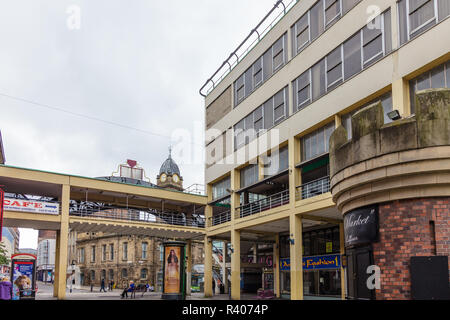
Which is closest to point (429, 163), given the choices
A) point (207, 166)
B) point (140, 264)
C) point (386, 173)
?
point (386, 173)

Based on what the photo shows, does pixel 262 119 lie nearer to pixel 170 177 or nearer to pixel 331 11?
pixel 331 11

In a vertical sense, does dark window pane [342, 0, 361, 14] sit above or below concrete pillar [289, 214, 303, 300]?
above

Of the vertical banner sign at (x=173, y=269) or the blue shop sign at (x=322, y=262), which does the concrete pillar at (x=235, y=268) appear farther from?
the vertical banner sign at (x=173, y=269)

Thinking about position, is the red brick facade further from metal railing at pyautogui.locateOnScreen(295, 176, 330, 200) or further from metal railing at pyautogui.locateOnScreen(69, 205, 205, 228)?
metal railing at pyautogui.locateOnScreen(69, 205, 205, 228)

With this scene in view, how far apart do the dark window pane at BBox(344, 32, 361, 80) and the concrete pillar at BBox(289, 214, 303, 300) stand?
9.14 m

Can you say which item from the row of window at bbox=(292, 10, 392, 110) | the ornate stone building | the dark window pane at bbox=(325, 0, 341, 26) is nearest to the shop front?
the row of window at bbox=(292, 10, 392, 110)

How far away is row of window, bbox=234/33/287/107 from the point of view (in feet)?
104

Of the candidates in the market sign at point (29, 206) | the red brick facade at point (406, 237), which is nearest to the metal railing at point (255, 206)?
the market sign at point (29, 206)

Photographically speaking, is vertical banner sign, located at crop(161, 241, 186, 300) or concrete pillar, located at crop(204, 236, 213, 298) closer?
vertical banner sign, located at crop(161, 241, 186, 300)

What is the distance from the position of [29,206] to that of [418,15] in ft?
88.7

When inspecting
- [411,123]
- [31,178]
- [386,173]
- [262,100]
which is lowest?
[386,173]
